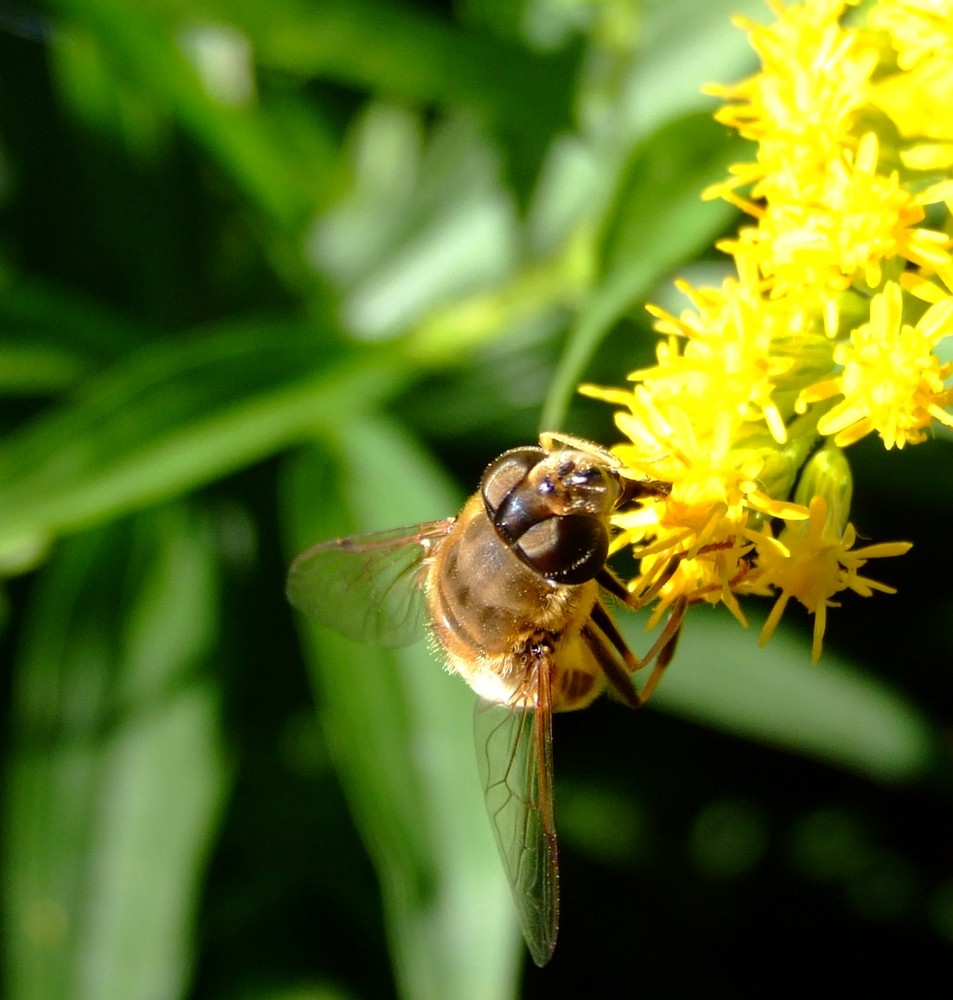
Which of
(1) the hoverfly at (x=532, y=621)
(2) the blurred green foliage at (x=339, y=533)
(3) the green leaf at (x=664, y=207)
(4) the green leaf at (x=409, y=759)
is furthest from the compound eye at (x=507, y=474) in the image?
(4) the green leaf at (x=409, y=759)

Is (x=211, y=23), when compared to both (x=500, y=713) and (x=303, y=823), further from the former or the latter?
(x=303, y=823)

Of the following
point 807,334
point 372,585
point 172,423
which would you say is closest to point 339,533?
point 172,423

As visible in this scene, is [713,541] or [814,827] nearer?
[713,541]

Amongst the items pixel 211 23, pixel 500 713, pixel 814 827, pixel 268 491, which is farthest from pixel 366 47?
pixel 814 827

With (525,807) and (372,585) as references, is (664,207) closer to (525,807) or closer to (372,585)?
(372,585)

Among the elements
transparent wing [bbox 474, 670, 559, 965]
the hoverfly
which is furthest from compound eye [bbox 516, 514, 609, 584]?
transparent wing [bbox 474, 670, 559, 965]

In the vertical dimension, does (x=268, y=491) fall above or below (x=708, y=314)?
below

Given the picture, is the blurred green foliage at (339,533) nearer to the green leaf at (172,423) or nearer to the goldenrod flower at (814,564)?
the green leaf at (172,423)
